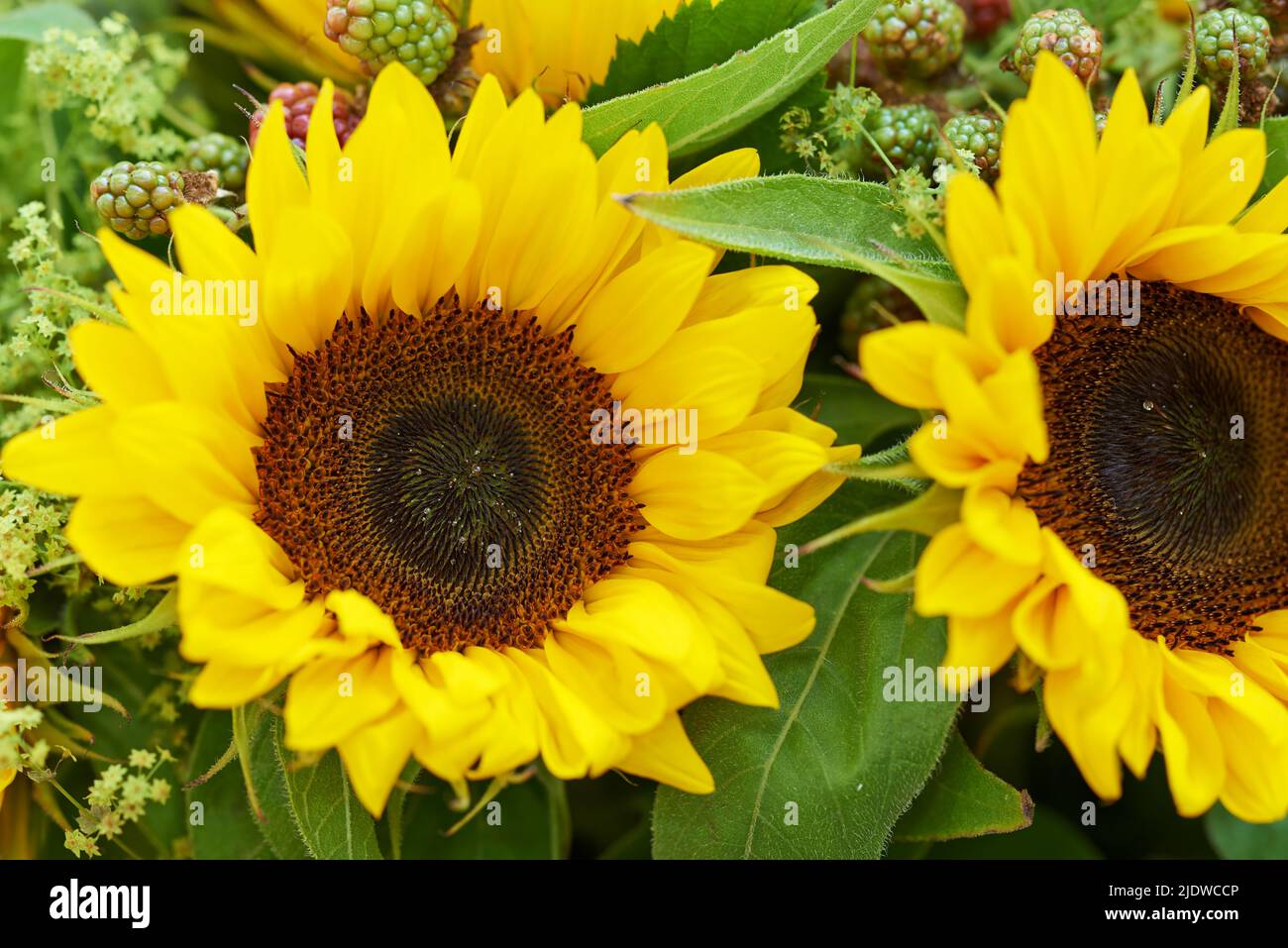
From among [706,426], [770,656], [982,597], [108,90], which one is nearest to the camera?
[982,597]

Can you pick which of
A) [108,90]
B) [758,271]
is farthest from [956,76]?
[108,90]

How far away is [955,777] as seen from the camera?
4.10 feet

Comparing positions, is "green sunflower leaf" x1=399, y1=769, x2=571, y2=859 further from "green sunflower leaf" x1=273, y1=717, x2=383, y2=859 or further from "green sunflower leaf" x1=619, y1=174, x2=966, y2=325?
"green sunflower leaf" x1=619, y1=174, x2=966, y2=325

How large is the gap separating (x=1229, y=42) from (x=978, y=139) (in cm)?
26

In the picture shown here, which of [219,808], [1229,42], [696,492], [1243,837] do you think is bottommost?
[1243,837]

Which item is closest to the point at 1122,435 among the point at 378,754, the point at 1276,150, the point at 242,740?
the point at 1276,150

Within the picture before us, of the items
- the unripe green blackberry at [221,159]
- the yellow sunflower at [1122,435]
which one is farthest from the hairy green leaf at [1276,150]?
the unripe green blackberry at [221,159]

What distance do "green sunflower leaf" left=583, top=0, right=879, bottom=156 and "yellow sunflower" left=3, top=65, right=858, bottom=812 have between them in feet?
0.19

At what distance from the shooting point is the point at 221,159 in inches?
51.3

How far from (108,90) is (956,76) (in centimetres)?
94

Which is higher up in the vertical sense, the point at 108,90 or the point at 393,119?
the point at 108,90

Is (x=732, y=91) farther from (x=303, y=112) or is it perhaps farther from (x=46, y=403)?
(x=46, y=403)

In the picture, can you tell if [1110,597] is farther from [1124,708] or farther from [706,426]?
[706,426]

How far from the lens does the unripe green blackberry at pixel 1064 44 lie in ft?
3.87
